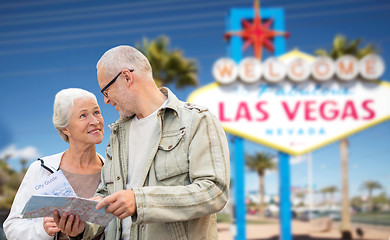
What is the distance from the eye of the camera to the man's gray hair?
2.17m

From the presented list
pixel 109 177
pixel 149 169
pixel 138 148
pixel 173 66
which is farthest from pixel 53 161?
pixel 173 66

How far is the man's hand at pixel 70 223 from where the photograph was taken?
209 centimetres

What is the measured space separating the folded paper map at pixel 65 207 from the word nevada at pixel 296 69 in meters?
9.71

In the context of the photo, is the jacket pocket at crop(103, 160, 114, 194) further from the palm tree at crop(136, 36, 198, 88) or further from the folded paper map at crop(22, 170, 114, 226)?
the palm tree at crop(136, 36, 198, 88)

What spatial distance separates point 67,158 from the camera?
277cm

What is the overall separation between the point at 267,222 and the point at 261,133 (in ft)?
93.8

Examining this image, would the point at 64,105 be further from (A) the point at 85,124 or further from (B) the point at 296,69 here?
(B) the point at 296,69

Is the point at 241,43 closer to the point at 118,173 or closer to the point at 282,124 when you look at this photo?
the point at 282,124

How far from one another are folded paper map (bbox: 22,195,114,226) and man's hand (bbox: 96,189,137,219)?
11cm

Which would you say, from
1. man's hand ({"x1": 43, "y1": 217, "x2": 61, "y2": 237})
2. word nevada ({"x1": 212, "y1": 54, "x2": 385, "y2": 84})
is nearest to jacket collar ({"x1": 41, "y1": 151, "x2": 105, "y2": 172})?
man's hand ({"x1": 43, "y1": 217, "x2": 61, "y2": 237})

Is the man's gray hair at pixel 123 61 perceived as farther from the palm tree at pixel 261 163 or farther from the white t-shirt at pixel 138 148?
the palm tree at pixel 261 163

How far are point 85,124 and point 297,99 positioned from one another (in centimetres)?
971

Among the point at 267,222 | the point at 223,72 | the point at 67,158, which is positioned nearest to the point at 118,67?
the point at 67,158

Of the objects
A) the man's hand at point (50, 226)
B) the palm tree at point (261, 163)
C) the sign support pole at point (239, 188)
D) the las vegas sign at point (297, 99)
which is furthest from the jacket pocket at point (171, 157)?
the palm tree at point (261, 163)
